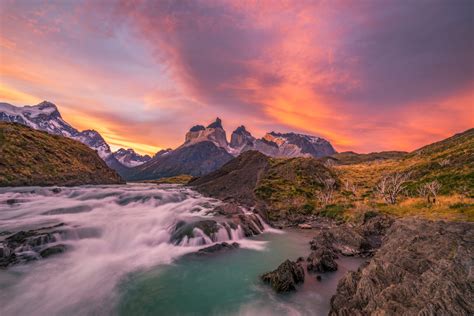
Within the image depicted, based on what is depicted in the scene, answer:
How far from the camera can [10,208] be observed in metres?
52.0

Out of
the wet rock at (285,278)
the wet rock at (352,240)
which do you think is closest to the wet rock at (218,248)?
the wet rock at (285,278)

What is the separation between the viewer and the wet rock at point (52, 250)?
26756 millimetres

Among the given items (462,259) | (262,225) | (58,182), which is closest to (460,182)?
(262,225)

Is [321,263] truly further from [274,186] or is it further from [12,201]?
[12,201]

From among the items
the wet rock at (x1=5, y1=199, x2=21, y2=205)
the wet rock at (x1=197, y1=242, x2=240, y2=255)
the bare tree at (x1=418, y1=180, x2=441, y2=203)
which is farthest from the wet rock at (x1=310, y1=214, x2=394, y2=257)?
the wet rock at (x1=5, y1=199, x2=21, y2=205)

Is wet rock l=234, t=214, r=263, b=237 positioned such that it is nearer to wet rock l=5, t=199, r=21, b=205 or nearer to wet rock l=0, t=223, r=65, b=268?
wet rock l=0, t=223, r=65, b=268

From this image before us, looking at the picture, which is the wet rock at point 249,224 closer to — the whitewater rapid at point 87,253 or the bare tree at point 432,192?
the whitewater rapid at point 87,253

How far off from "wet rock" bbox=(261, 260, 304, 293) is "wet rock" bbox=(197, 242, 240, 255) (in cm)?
992

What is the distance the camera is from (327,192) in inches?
3108

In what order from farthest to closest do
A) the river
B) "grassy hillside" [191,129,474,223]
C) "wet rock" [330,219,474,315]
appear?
"grassy hillside" [191,129,474,223] < the river < "wet rock" [330,219,474,315]

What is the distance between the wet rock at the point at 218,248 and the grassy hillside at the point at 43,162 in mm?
110278

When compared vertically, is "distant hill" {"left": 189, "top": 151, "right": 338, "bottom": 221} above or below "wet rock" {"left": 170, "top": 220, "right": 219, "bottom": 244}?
above

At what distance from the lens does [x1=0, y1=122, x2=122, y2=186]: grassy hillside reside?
4131 inches

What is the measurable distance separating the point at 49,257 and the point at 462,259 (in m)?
37.1
